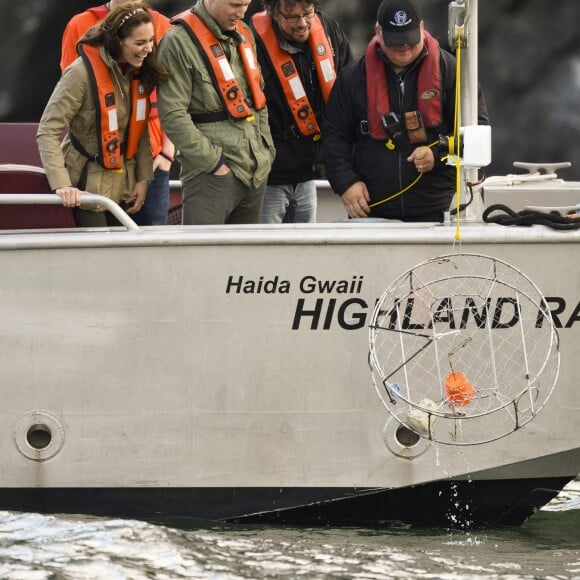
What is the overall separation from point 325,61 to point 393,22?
2.19 ft

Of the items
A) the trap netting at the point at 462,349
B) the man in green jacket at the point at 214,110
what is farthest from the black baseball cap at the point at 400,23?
the trap netting at the point at 462,349

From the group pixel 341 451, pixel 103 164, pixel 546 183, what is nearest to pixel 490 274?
pixel 341 451

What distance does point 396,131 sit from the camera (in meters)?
5.94

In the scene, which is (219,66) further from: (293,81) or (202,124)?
(293,81)

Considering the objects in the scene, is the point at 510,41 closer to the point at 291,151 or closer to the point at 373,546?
the point at 291,151

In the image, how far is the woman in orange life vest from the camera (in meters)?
5.63

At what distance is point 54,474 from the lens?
18.1ft

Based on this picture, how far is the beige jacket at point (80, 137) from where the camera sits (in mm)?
5613

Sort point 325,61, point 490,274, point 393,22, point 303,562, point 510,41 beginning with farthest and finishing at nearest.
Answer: point 510,41
point 325,61
point 393,22
point 490,274
point 303,562

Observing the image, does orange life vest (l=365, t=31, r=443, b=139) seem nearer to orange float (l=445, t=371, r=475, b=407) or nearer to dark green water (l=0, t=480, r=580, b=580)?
orange float (l=445, t=371, r=475, b=407)

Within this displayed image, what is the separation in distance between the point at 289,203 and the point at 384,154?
792mm

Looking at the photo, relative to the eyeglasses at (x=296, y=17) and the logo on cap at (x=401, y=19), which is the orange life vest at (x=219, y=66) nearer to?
the eyeglasses at (x=296, y=17)

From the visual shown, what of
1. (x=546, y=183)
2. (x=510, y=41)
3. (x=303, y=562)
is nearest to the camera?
(x=303, y=562)

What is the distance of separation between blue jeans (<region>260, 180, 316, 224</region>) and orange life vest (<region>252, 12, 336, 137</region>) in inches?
14.3
